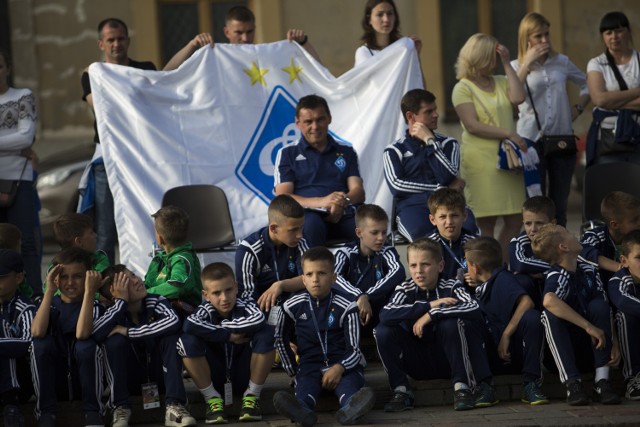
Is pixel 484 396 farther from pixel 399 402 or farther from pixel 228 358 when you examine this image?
pixel 228 358

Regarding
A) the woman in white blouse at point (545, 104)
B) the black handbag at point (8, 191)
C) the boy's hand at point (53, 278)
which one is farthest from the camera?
the woman in white blouse at point (545, 104)

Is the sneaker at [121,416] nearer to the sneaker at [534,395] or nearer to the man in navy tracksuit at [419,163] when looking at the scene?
the sneaker at [534,395]

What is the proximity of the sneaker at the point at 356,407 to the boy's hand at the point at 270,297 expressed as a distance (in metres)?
0.90

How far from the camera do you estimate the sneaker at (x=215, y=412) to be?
837cm

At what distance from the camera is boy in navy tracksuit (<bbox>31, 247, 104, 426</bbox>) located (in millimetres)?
8266

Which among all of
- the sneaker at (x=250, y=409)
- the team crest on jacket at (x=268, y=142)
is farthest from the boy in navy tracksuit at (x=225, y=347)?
the team crest on jacket at (x=268, y=142)

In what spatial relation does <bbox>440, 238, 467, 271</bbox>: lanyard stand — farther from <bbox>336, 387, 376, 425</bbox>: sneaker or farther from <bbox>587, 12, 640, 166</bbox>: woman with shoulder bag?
<bbox>587, 12, 640, 166</bbox>: woman with shoulder bag

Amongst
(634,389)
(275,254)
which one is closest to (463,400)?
(634,389)

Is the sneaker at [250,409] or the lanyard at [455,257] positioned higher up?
the lanyard at [455,257]

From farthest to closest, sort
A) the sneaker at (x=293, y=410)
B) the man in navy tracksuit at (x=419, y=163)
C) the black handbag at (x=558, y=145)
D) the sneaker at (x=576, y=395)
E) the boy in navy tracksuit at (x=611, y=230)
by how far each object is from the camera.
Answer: the black handbag at (x=558, y=145) < the man in navy tracksuit at (x=419, y=163) < the boy in navy tracksuit at (x=611, y=230) < the sneaker at (x=576, y=395) < the sneaker at (x=293, y=410)

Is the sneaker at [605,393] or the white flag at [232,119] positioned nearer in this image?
the sneaker at [605,393]

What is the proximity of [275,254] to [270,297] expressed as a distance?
0.45 meters

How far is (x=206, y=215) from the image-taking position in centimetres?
1055

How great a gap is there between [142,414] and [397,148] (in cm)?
286
